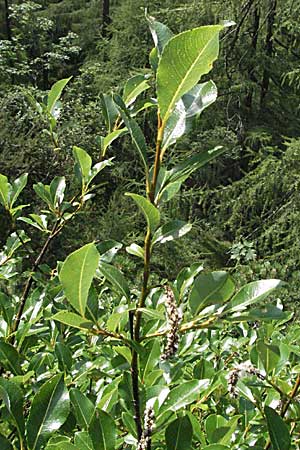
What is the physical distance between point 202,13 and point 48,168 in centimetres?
252

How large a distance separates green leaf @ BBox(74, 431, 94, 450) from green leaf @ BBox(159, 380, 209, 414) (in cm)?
10

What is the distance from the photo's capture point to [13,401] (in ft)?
1.74

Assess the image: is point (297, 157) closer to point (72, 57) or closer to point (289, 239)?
point (289, 239)

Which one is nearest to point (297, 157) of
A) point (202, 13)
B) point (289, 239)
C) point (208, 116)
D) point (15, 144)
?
point (289, 239)

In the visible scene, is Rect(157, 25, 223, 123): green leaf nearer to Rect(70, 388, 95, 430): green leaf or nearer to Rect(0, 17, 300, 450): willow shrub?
Rect(0, 17, 300, 450): willow shrub

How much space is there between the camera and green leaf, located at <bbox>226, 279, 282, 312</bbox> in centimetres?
50

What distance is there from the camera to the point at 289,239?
4.87 m

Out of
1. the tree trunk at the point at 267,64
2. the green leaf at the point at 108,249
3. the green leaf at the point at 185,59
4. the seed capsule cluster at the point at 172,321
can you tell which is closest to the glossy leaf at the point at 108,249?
the green leaf at the point at 108,249

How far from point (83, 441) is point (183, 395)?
137mm

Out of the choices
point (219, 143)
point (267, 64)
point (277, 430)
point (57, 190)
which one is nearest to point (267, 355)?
point (277, 430)

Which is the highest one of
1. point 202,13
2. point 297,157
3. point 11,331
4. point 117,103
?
point 117,103

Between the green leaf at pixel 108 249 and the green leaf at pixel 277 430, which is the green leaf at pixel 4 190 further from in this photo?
the green leaf at pixel 277 430

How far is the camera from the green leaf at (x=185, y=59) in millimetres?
432

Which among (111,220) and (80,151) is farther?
(111,220)
